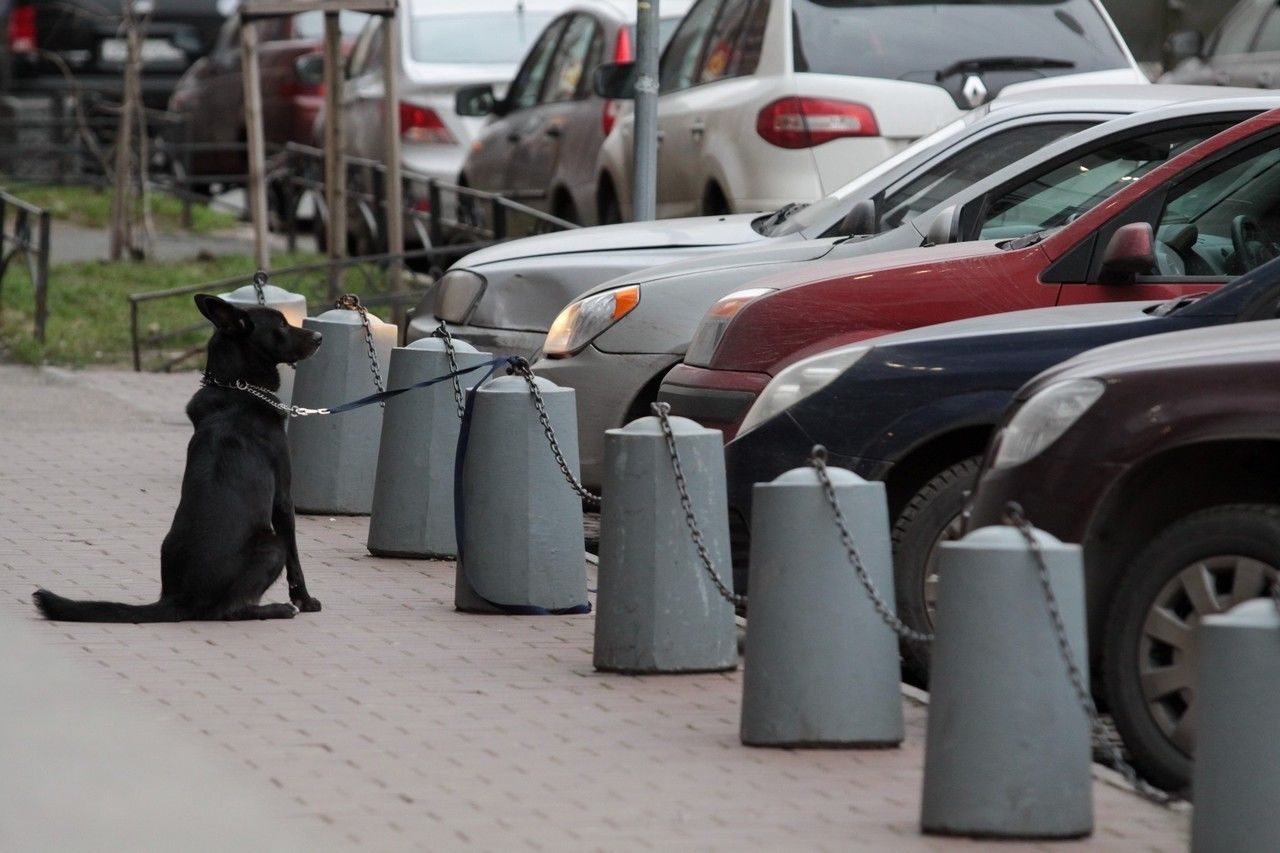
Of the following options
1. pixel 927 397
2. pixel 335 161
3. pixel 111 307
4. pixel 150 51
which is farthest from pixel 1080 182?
pixel 150 51

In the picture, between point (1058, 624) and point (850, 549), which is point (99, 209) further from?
point (1058, 624)

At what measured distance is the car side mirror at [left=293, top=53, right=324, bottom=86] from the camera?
21.2m

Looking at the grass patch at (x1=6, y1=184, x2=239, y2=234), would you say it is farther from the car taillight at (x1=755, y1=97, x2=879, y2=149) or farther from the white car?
the car taillight at (x1=755, y1=97, x2=879, y2=149)

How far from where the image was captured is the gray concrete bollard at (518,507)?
286 inches

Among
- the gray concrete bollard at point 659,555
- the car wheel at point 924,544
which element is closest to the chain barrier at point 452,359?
the gray concrete bollard at point 659,555

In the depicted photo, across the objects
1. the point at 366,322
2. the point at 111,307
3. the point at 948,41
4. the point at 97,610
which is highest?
the point at 948,41

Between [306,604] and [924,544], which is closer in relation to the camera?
[924,544]

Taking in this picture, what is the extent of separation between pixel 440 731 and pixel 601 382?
3.08m

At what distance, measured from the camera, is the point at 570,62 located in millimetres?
15273

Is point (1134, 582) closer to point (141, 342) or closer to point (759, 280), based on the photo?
point (759, 280)

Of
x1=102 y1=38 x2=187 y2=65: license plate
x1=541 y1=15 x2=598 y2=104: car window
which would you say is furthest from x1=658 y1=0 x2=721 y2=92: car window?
x1=102 y1=38 x2=187 y2=65: license plate

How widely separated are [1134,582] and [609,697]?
154 cm

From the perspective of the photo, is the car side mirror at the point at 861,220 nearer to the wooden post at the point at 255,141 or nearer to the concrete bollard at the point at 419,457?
the concrete bollard at the point at 419,457

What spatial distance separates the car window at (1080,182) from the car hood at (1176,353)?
7.62ft
